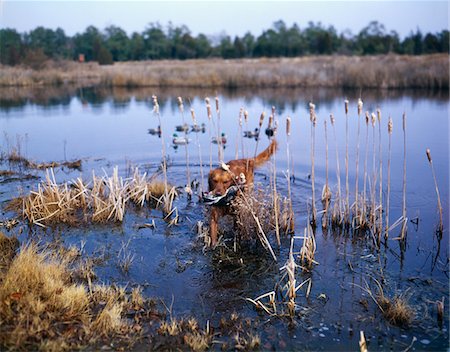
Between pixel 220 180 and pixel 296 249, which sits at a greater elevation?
pixel 220 180

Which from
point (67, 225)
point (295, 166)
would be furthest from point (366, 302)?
point (295, 166)

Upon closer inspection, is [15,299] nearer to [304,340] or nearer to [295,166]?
[304,340]

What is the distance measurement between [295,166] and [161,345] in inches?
306

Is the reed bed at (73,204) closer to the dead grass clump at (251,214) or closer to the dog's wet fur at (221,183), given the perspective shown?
the dog's wet fur at (221,183)

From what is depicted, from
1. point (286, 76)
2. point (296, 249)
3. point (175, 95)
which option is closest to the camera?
point (296, 249)

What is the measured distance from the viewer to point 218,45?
70562mm

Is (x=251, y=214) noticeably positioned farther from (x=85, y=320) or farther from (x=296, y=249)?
(x=85, y=320)

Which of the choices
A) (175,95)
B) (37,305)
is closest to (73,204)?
(37,305)

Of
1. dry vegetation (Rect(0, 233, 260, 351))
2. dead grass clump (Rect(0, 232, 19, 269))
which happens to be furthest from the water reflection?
dry vegetation (Rect(0, 233, 260, 351))

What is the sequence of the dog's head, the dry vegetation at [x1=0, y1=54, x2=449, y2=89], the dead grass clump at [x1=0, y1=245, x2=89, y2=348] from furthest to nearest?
the dry vegetation at [x1=0, y1=54, x2=449, y2=89]
the dog's head
the dead grass clump at [x1=0, y1=245, x2=89, y2=348]

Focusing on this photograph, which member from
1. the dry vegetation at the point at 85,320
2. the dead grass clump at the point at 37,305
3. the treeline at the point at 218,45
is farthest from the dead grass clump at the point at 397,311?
the treeline at the point at 218,45

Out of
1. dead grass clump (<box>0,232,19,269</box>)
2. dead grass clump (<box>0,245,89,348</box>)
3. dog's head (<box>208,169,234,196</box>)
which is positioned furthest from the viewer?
dog's head (<box>208,169,234,196</box>)

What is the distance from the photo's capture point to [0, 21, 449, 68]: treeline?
182 ft

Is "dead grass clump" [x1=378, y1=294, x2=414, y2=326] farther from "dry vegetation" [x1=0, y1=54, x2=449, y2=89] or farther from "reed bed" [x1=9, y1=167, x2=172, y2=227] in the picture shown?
"dry vegetation" [x1=0, y1=54, x2=449, y2=89]
